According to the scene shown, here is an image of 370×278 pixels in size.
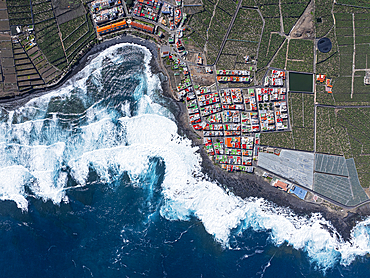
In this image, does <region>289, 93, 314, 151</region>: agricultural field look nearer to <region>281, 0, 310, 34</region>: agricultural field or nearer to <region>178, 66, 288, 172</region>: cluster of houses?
<region>178, 66, 288, 172</region>: cluster of houses

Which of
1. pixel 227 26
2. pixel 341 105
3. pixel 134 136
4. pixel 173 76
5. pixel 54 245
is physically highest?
pixel 227 26

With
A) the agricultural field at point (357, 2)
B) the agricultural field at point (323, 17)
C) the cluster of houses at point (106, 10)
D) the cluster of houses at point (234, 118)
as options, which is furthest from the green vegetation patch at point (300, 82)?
the cluster of houses at point (106, 10)

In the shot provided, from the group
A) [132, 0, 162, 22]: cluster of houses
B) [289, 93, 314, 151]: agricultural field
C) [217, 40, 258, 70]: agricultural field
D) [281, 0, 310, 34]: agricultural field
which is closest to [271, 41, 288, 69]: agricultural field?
[281, 0, 310, 34]: agricultural field

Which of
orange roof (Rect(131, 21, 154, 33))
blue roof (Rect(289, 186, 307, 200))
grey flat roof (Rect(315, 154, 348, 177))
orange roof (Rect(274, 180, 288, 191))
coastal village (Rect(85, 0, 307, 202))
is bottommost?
blue roof (Rect(289, 186, 307, 200))

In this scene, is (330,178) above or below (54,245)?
above

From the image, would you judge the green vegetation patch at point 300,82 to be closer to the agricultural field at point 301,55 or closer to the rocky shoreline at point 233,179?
the agricultural field at point 301,55

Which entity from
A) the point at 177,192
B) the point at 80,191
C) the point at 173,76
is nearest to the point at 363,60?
the point at 173,76

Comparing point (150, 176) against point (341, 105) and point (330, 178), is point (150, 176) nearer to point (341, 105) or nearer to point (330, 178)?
point (330, 178)
